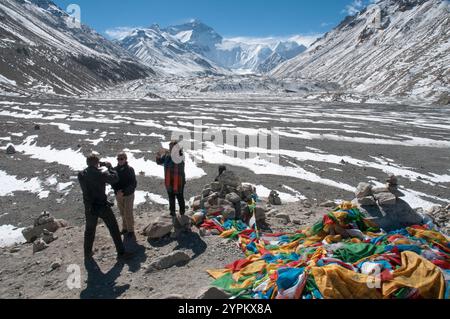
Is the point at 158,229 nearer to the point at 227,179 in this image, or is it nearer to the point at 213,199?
the point at 213,199

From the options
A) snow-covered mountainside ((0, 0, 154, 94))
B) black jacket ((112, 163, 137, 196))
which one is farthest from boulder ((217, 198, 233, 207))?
snow-covered mountainside ((0, 0, 154, 94))

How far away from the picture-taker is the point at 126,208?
8.48m

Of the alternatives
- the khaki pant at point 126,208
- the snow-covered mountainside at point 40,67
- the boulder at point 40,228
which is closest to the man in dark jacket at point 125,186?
the khaki pant at point 126,208

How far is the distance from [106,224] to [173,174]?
82.9 inches

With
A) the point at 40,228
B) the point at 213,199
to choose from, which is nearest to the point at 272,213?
the point at 213,199

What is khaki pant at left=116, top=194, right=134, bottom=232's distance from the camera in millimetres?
8391

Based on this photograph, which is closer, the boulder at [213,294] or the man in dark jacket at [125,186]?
the boulder at [213,294]

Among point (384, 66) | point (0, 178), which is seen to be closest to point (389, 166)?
point (0, 178)

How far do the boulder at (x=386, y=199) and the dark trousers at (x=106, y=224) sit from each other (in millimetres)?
6334

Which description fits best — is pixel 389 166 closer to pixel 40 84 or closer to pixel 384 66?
pixel 40 84

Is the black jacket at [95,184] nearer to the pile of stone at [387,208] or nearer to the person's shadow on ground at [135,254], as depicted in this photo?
the person's shadow on ground at [135,254]

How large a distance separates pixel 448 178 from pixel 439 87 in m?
69.7

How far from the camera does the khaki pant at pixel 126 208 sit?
8391 mm

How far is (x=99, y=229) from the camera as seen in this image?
942cm
